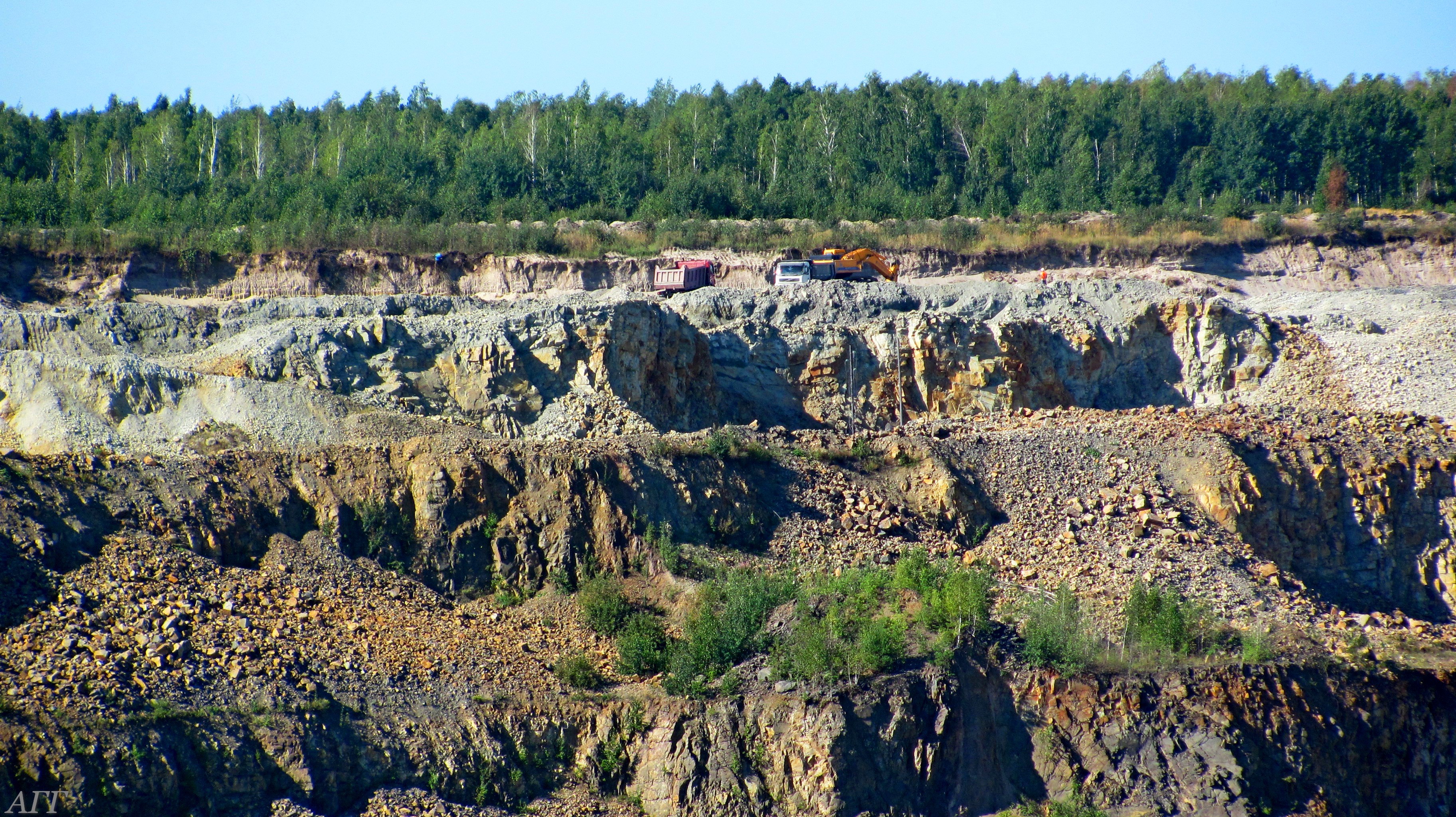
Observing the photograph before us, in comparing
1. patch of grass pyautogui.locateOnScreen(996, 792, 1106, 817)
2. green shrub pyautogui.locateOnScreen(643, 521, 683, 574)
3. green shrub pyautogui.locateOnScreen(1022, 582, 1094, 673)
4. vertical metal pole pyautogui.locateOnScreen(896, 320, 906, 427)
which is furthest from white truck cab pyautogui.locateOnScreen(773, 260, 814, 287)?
patch of grass pyautogui.locateOnScreen(996, 792, 1106, 817)

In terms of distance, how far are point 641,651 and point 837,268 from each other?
17007 mm

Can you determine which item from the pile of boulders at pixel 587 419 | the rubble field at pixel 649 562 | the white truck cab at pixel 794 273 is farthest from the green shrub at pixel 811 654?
the white truck cab at pixel 794 273

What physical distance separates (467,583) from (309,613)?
8.75ft

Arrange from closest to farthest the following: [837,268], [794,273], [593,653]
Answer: [593,653], [794,273], [837,268]

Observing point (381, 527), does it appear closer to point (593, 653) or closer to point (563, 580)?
point (563, 580)

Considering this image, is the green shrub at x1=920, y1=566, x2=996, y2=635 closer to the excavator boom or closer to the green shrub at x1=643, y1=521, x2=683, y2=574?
the green shrub at x1=643, y1=521, x2=683, y2=574

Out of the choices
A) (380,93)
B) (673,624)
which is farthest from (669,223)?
(380,93)

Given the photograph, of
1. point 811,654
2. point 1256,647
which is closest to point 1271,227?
point 1256,647

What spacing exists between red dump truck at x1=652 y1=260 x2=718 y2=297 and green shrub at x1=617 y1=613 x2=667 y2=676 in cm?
1450

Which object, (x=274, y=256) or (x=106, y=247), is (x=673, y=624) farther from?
(x=106, y=247)

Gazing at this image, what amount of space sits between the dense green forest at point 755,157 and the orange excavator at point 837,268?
312 inches

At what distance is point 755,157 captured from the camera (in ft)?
165

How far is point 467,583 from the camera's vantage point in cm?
1966

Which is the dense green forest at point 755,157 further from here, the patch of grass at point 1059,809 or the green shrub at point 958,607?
the patch of grass at point 1059,809
